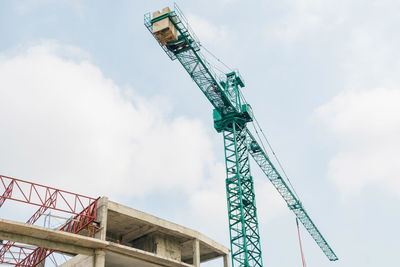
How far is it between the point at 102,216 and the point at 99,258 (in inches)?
106

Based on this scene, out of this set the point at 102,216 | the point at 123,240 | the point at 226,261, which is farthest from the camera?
the point at 226,261

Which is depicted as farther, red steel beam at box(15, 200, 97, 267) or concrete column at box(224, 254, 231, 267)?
concrete column at box(224, 254, 231, 267)

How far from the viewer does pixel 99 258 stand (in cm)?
3081

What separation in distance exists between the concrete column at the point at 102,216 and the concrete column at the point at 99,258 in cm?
89

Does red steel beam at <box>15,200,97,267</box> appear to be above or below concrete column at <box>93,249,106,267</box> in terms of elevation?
above

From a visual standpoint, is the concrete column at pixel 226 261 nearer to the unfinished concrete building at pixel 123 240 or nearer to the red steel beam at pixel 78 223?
the unfinished concrete building at pixel 123 240

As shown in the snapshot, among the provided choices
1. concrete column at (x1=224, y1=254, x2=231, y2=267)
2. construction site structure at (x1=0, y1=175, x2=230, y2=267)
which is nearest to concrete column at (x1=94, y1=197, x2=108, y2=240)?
construction site structure at (x1=0, y1=175, x2=230, y2=267)

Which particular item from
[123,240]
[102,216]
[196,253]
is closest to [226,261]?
[196,253]

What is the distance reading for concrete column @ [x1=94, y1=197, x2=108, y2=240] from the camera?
3122 cm

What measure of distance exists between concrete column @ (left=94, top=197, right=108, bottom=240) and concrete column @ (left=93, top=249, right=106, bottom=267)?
89cm

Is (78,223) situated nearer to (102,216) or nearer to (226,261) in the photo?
A: (102,216)

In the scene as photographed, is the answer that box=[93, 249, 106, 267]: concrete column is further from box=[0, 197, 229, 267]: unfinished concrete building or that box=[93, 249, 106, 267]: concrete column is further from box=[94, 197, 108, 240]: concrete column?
box=[94, 197, 108, 240]: concrete column

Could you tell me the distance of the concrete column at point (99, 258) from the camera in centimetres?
3060

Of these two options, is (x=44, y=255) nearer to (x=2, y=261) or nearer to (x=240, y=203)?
(x=2, y=261)
